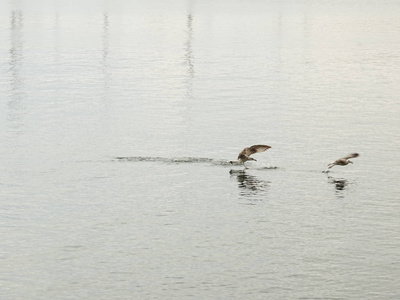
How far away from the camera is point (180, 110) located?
37656 millimetres

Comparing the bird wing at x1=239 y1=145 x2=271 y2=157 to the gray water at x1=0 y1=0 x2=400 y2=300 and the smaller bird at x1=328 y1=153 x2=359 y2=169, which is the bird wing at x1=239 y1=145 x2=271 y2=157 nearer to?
the gray water at x1=0 y1=0 x2=400 y2=300

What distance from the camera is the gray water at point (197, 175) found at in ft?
62.1

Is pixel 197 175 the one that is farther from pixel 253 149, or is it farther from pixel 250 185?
pixel 253 149

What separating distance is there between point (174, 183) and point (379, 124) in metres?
10.9

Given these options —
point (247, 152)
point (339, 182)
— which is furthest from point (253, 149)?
point (339, 182)

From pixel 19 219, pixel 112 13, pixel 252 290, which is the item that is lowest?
pixel 252 290

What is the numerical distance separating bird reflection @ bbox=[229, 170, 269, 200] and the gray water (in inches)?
3.8

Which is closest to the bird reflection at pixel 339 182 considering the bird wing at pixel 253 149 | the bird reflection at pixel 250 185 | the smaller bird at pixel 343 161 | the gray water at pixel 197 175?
the gray water at pixel 197 175

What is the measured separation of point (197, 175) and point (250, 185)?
1.63 meters

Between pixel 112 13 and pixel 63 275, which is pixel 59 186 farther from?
pixel 112 13

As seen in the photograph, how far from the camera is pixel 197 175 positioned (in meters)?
27.0

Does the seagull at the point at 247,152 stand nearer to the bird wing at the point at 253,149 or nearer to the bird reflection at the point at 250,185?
the bird wing at the point at 253,149

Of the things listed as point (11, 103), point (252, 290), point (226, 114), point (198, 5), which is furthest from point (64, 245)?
point (198, 5)

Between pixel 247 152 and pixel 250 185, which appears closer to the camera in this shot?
pixel 250 185
